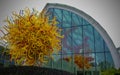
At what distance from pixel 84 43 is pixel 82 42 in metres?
0.23

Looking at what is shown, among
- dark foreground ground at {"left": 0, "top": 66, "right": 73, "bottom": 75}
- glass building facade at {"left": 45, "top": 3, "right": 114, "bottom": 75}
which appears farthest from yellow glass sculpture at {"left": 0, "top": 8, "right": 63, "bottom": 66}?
glass building facade at {"left": 45, "top": 3, "right": 114, "bottom": 75}

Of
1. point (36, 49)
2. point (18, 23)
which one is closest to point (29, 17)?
point (18, 23)

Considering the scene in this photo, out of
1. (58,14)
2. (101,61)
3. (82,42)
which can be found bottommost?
(101,61)

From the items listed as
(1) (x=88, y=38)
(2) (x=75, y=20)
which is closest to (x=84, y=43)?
(1) (x=88, y=38)

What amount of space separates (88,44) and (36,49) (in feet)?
55.6

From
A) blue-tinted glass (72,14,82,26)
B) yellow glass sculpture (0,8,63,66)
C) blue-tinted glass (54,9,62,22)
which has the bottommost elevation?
yellow glass sculpture (0,8,63,66)

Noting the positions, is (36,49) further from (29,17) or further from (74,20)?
(74,20)

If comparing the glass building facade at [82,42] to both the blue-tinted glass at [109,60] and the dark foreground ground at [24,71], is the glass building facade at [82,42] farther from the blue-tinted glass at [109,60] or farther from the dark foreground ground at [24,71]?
the dark foreground ground at [24,71]

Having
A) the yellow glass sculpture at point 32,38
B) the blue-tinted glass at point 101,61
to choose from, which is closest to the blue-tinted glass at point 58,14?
the blue-tinted glass at point 101,61

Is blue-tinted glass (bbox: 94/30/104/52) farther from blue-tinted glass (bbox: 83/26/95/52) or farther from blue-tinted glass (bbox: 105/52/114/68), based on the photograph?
blue-tinted glass (bbox: 105/52/114/68)

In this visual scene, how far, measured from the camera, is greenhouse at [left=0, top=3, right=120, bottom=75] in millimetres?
27141

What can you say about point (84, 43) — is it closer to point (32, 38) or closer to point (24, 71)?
point (32, 38)

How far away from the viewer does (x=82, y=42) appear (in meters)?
28.5

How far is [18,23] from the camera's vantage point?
12070mm
